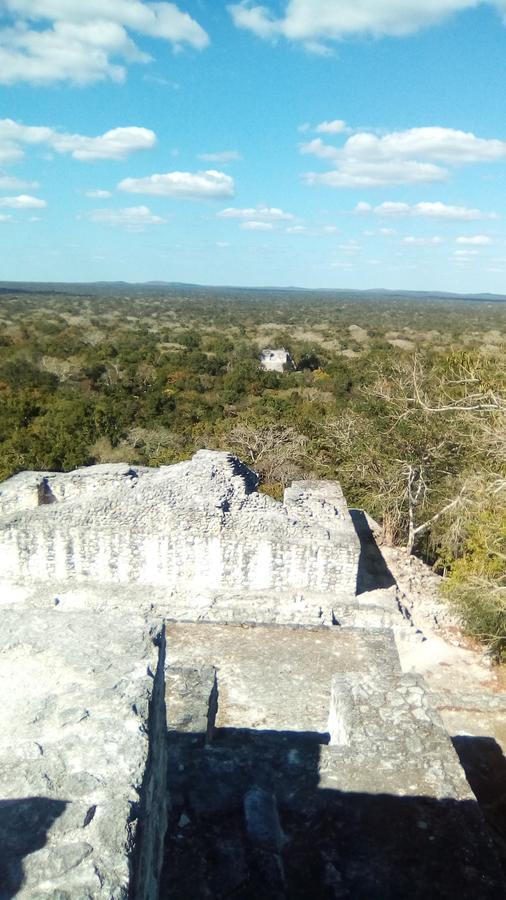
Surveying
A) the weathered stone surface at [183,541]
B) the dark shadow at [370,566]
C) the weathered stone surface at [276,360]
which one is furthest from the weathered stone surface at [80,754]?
the weathered stone surface at [276,360]

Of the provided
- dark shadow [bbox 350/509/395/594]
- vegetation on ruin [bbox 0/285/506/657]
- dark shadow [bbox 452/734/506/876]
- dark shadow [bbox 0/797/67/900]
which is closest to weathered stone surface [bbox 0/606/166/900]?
dark shadow [bbox 0/797/67/900]

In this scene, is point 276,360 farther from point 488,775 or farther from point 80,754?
point 80,754

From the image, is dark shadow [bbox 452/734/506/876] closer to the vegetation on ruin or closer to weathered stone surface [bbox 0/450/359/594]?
the vegetation on ruin

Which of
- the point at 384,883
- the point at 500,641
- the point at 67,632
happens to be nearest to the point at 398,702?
the point at 384,883

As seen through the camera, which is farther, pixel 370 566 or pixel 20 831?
pixel 370 566

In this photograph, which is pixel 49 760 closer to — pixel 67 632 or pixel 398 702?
pixel 67 632

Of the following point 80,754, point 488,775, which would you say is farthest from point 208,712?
point 488,775
